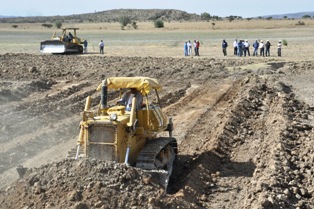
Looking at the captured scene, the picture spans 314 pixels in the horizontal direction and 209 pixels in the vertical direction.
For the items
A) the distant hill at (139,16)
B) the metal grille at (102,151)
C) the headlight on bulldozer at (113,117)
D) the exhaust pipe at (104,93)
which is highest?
the distant hill at (139,16)

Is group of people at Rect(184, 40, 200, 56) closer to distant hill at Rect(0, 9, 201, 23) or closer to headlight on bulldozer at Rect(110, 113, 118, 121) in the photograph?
headlight on bulldozer at Rect(110, 113, 118, 121)

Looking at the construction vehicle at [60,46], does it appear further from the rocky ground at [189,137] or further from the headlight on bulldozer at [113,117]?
the headlight on bulldozer at [113,117]

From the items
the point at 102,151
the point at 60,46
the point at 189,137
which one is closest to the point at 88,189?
the point at 102,151

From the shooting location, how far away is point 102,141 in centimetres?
1114

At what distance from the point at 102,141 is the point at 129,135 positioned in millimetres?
574

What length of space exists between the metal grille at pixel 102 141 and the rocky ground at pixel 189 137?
0.72 meters

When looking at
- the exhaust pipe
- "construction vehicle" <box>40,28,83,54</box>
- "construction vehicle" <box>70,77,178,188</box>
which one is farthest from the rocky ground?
"construction vehicle" <box>40,28,83,54</box>

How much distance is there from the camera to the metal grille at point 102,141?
436 inches

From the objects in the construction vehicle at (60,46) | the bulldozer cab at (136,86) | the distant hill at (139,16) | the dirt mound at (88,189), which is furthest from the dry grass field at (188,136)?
the distant hill at (139,16)

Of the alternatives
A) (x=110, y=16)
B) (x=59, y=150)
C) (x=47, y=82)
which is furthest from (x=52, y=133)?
(x=110, y=16)

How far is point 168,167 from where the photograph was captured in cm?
1253

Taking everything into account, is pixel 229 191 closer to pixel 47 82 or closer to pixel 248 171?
pixel 248 171

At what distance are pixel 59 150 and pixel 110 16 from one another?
172 meters

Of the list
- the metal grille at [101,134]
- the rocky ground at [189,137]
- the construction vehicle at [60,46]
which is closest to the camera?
the rocky ground at [189,137]
